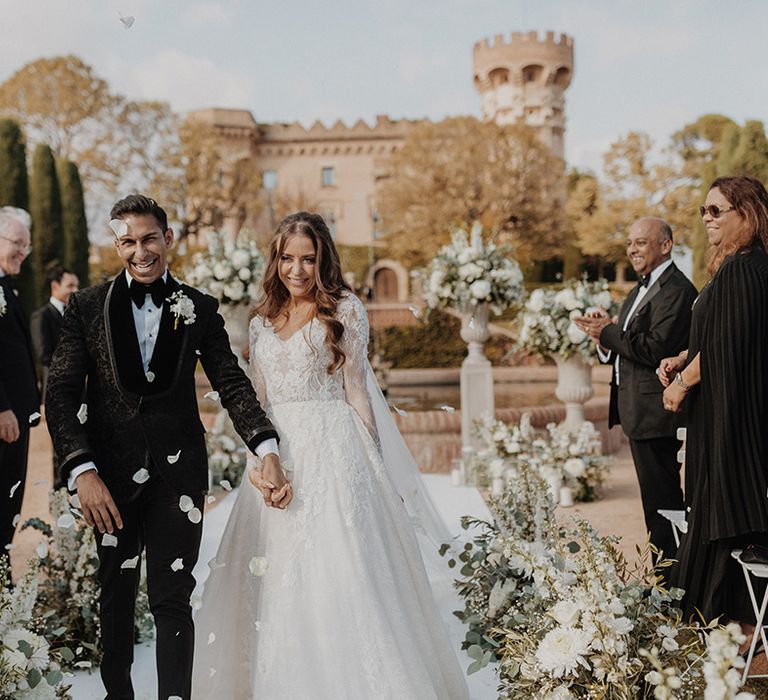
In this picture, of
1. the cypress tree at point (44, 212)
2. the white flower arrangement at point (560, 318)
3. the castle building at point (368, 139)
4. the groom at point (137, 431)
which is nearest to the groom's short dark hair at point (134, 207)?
the groom at point (137, 431)

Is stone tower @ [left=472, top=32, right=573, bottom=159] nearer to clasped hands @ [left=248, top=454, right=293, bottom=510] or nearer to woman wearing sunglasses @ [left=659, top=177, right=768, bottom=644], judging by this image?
woman wearing sunglasses @ [left=659, top=177, right=768, bottom=644]

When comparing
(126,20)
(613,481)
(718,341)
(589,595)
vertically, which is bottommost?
(613,481)

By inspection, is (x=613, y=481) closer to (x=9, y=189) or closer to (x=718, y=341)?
(x=718, y=341)

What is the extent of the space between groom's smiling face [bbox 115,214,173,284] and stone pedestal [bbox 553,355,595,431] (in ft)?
20.1

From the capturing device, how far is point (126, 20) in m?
3.01

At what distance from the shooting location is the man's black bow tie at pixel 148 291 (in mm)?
2902

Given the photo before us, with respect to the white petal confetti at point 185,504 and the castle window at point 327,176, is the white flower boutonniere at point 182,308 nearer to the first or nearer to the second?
the white petal confetti at point 185,504

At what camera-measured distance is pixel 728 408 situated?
3.46 meters

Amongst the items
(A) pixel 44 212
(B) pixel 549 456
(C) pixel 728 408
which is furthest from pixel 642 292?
(A) pixel 44 212

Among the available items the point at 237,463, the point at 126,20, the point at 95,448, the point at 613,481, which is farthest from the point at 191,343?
the point at 613,481

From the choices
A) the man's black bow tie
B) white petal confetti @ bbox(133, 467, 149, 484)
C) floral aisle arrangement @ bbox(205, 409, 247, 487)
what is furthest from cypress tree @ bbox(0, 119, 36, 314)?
white petal confetti @ bbox(133, 467, 149, 484)

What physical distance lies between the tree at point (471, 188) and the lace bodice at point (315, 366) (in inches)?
1124

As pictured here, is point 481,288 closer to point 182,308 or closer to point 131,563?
point 182,308

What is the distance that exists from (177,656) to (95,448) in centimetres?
76
